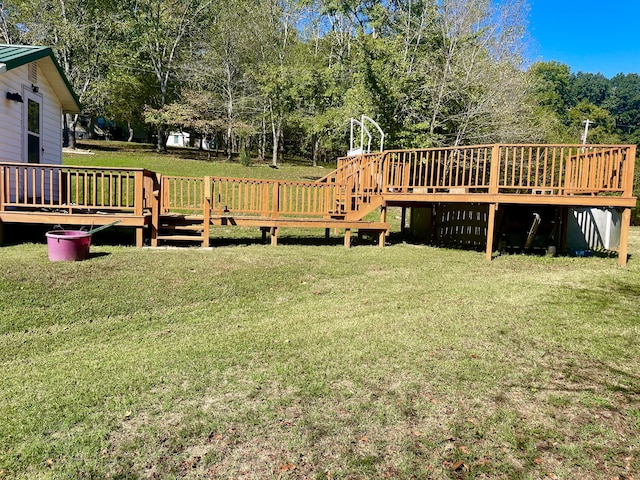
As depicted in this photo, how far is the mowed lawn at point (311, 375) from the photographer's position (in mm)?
2426

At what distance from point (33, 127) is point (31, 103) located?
51 centimetres

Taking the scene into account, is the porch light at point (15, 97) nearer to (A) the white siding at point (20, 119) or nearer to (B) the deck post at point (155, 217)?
(A) the white siding at point (20, 119)

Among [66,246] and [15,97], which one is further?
[15,97]

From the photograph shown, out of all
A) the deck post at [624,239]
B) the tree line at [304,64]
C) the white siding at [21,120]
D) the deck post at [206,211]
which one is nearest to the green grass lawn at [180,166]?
the tree line at [304,64]

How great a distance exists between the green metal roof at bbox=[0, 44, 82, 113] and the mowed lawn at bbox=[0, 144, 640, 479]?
4539 millimetres

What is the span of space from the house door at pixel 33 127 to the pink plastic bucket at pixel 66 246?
4.48 meters

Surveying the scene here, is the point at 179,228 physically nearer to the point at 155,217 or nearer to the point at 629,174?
the point at 155,217

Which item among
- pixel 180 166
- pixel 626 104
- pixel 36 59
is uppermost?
pixel 626 104

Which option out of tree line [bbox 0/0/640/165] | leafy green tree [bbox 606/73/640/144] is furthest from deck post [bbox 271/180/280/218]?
leafy green tree [bbox 606/73/640/144]

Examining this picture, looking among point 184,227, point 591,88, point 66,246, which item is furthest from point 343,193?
point 591,88

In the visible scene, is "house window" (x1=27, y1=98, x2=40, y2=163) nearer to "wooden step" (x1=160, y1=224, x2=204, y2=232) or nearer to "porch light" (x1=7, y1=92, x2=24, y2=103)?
"porch light" (x1=7, y1=92, x2=24, y2=103)

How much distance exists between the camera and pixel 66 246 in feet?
21.9

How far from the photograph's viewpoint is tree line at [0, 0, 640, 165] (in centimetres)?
1714

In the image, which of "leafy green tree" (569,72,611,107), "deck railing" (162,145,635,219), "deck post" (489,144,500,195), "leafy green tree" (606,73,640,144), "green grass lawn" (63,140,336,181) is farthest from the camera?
"leafy green tree" (569,72,611,107)
